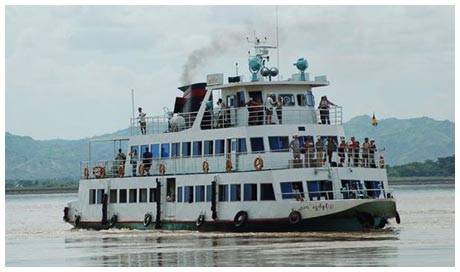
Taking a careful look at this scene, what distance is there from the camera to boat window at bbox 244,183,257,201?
174 ft

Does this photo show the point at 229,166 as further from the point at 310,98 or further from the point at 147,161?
the point at 147,161

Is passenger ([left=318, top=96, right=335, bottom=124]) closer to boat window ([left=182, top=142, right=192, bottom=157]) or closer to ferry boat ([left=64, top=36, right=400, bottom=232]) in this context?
ferry boat ([left=64, top=36, right=400, bottom=232])

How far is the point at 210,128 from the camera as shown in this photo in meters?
56.7

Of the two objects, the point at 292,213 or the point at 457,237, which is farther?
the point at 292,213

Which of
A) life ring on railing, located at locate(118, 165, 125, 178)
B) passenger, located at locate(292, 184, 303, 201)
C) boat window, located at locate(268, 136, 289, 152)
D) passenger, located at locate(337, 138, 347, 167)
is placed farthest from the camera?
life ring on railing, located at locate(118, 165, 125, 178)

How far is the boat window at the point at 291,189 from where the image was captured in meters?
52.2

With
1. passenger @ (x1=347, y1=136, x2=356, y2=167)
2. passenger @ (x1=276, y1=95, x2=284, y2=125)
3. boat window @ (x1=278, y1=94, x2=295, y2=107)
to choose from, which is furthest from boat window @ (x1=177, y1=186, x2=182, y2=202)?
passenger @ (x1=347, y1=136, x2=356, y2=167)

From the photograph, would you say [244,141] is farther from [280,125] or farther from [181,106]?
[181,106]

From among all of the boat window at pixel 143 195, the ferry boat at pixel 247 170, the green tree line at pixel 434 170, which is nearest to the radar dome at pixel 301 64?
the ferry boat at pixel 247 170

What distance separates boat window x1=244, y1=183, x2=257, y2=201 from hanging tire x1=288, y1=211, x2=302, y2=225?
1.79m

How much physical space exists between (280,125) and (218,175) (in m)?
2.78

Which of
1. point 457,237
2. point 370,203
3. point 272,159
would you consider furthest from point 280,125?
point 457,237

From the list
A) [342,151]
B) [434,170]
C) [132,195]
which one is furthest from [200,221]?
[434,170]

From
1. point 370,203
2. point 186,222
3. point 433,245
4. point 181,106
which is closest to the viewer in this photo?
point 433,245
